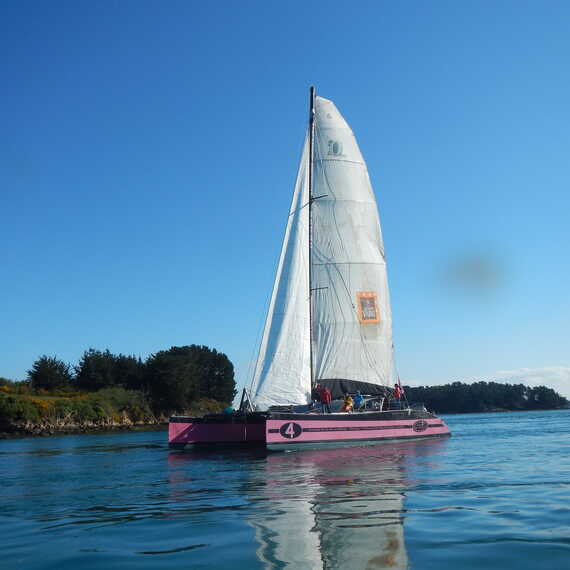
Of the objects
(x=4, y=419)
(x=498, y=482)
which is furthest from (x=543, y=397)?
(x=498, y=482)

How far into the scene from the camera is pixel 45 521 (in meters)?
10.8

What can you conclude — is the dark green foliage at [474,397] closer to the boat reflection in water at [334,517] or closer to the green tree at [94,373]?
the green tree at [94,373]

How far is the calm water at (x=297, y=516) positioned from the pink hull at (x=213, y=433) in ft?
18.4

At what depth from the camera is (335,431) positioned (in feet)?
83.8

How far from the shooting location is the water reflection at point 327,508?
737 centimetres

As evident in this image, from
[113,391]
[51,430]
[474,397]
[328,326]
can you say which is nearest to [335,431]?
[328,326]

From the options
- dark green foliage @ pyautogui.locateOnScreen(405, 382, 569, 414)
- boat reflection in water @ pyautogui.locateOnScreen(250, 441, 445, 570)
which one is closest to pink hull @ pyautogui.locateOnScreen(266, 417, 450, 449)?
boat reflection in water @ pyautogui.locateOnScreen(250, 441, 445, 570)

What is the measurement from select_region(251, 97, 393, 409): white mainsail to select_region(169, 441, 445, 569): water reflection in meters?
8.07

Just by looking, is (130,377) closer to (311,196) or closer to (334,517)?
(311,196)

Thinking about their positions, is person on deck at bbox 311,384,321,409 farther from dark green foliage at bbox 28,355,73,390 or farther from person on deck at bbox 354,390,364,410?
dark green foliage at bbox 28,355,73,390

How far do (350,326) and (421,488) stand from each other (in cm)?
1742

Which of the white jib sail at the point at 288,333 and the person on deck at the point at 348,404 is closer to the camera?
the white jib sail at the point at 288,333

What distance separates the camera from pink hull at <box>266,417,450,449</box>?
23.9 m

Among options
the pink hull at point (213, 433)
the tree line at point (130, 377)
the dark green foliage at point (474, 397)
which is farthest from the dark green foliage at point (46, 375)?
the dark green foliage at point (474, 397)
